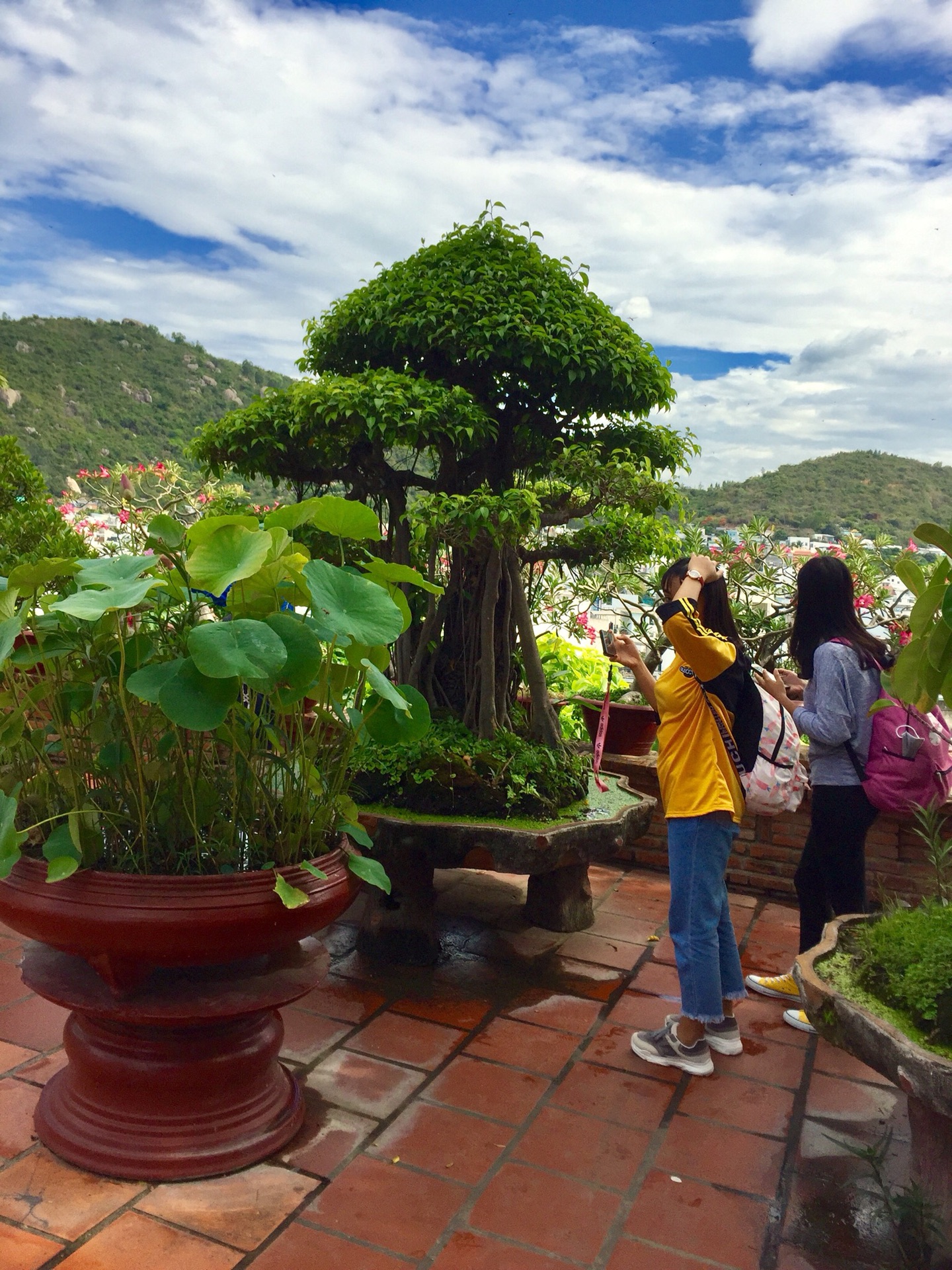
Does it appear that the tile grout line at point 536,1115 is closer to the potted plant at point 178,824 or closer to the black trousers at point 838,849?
the potted plant at point 178,824

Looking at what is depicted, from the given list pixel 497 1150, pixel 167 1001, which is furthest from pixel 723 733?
pixel 167 1001

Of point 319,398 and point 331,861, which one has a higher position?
point 319,398

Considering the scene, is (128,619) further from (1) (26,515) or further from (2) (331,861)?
(1) (26,515)

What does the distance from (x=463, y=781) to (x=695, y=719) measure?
40.9 inches

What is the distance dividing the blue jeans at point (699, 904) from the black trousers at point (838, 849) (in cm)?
56

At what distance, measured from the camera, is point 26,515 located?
5.65 meters

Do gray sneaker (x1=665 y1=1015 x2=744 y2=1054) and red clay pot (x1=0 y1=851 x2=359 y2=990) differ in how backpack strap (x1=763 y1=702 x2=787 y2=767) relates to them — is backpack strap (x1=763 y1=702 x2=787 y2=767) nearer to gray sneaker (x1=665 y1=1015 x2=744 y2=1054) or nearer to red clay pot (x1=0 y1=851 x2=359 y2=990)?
gray sneaker (x1=665 y1=1015 x2=744 y2=1054)

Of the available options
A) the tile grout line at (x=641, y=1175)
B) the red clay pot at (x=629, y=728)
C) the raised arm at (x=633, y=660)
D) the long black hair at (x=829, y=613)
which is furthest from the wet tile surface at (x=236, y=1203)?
the red clay pot at (x=629, y=728)

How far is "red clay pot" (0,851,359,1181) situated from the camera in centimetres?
198

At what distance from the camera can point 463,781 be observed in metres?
3.46

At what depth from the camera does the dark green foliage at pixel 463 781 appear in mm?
3443

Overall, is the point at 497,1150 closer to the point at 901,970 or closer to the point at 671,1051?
the point at 671,1051

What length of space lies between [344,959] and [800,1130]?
1624 mm

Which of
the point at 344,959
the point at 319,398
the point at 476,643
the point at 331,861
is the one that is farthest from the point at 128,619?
the point at 476,643
